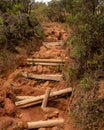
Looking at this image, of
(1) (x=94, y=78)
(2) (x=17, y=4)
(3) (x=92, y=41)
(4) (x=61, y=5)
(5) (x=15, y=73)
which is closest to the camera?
(1) (x=94, y=78)

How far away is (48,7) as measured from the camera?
14734mm

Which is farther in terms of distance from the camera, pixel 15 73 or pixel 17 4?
pixel 17 4

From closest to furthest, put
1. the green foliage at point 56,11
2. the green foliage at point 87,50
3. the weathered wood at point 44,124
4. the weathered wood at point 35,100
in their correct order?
the green foliage at point 87,50, the weathered wood at point 44,124, the weathered wood at point 35,100, the green foliage at point 56,11

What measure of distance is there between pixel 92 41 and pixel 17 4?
6.14m

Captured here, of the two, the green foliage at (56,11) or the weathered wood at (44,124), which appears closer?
the weathered wood at (44,124)

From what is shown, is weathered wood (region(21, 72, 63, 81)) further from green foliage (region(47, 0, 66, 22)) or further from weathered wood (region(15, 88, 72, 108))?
green foliage (region(47, 0, 66, 22))

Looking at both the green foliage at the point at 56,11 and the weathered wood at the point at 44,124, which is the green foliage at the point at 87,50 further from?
the green foliage at the point at 56,11

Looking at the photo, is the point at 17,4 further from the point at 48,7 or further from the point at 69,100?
the point at 69,100

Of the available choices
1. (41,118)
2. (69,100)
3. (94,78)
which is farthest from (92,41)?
(41,118)

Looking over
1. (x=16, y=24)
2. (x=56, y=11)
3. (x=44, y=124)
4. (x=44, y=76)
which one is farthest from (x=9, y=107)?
(x=56, y=11)

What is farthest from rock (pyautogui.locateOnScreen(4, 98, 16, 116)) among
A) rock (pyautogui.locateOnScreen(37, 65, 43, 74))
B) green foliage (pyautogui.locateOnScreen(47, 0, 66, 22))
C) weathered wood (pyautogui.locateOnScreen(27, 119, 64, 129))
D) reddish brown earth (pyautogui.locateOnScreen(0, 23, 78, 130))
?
green foliage (pyautogui.locateOnScreen(47, 0, 66, 22))

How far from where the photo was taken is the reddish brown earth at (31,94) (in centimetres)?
641

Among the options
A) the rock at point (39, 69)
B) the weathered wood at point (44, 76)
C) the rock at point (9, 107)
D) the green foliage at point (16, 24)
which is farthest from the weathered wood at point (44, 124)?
the green foliage at point (16, 24)

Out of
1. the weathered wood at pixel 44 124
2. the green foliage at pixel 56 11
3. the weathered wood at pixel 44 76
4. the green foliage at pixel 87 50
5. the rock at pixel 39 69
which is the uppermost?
the green foliage at pixel 56 11
